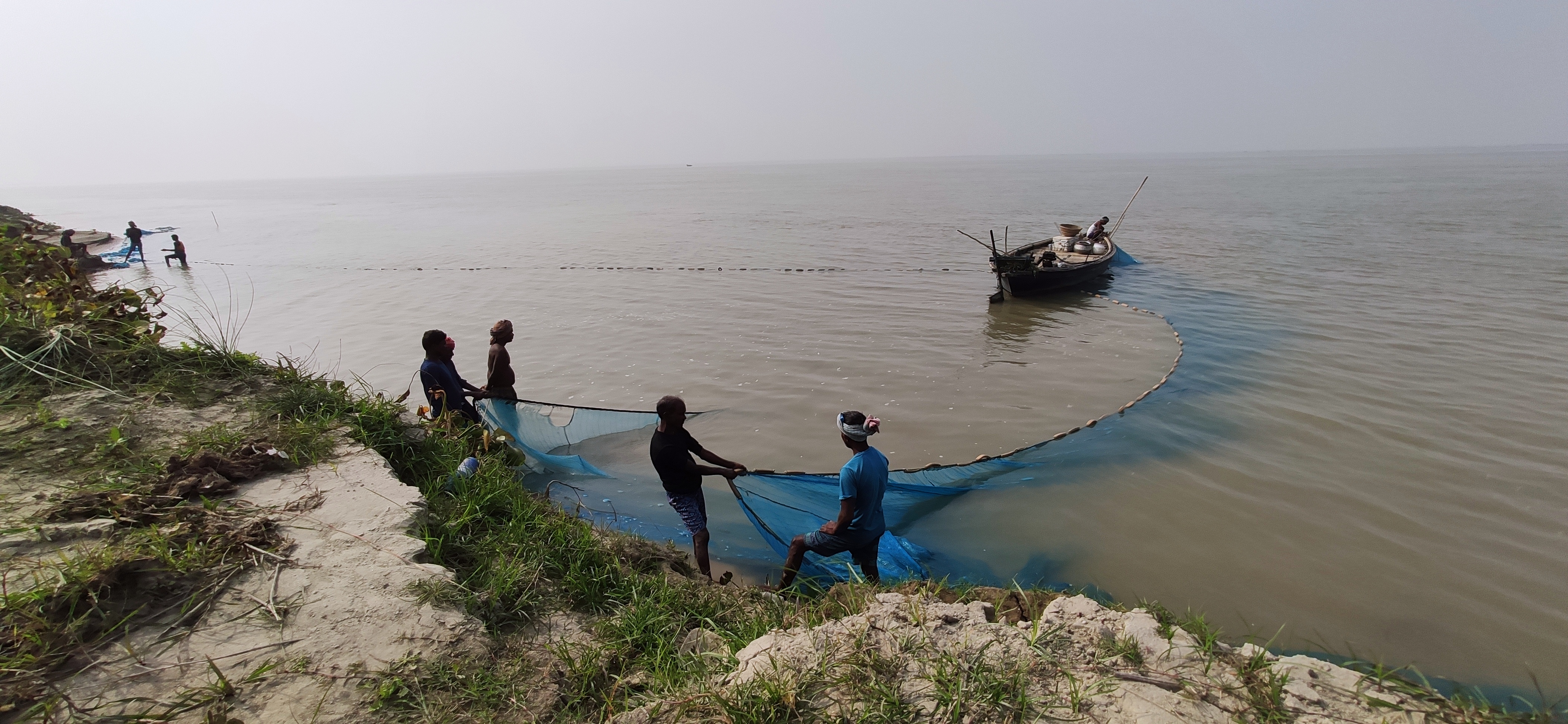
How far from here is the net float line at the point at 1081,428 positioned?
5.18m

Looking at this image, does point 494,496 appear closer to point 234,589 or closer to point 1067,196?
→ point 234,589

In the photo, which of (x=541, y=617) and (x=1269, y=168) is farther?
(x=1269, y=168)

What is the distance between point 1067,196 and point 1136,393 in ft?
134

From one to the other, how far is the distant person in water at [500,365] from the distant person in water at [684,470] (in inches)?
92.7

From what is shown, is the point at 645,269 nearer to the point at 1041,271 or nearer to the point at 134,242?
the point at 1041,271

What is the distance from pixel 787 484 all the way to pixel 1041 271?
424 inches

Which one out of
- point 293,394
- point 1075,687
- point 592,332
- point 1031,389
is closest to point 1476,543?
point 1031,389

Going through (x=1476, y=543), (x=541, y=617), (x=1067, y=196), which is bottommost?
(x=1476, y=543)

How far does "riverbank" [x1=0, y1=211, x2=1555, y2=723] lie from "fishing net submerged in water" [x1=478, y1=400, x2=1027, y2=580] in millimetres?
773

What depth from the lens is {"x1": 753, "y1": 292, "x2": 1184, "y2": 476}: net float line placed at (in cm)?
518

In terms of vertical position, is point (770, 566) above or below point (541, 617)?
below

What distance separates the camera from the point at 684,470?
4.28m

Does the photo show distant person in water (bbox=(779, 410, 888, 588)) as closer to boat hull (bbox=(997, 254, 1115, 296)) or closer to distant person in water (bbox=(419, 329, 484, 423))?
distant person in water (bbox=(419, 329, 484, 423))

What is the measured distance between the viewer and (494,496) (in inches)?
153
